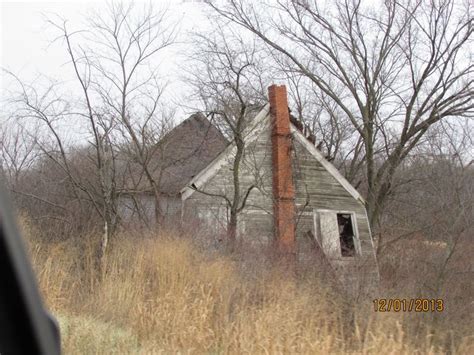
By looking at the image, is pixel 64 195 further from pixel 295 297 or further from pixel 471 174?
pixel 471 174

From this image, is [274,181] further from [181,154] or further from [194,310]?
[194,310]

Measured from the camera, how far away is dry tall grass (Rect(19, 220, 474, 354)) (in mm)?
5758

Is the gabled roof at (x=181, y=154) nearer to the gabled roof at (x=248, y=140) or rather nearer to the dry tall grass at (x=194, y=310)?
the gabled roof at (x=248, y=140)

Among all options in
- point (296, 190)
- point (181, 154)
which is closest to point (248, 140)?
point (181, 154)

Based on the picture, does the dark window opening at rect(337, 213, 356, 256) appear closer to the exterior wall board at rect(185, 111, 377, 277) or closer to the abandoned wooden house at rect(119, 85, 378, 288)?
the abandoned wooden house at rect(119, 85, 378, 288)

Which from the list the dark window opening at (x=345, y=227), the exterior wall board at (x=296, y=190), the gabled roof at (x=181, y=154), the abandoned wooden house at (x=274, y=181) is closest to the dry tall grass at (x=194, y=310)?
the gabled roof at (x=181, y=154)

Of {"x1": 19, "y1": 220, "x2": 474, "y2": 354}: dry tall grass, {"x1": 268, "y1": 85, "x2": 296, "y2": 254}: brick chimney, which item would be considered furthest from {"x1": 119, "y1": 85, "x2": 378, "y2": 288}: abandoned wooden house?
{"x1": 19, "y1": 220, "x2": 474, "y2": 354}: dry tall grass

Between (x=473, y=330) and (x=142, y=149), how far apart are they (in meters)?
10.5

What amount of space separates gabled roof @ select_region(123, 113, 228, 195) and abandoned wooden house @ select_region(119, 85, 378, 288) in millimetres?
36

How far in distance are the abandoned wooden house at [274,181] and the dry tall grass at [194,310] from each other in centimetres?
762

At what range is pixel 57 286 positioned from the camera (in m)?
7.57

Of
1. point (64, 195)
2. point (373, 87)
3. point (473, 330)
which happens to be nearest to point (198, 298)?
point (473, 330)

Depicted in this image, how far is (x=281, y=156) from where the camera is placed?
790 inches

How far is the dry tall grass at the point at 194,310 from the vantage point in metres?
5.76
